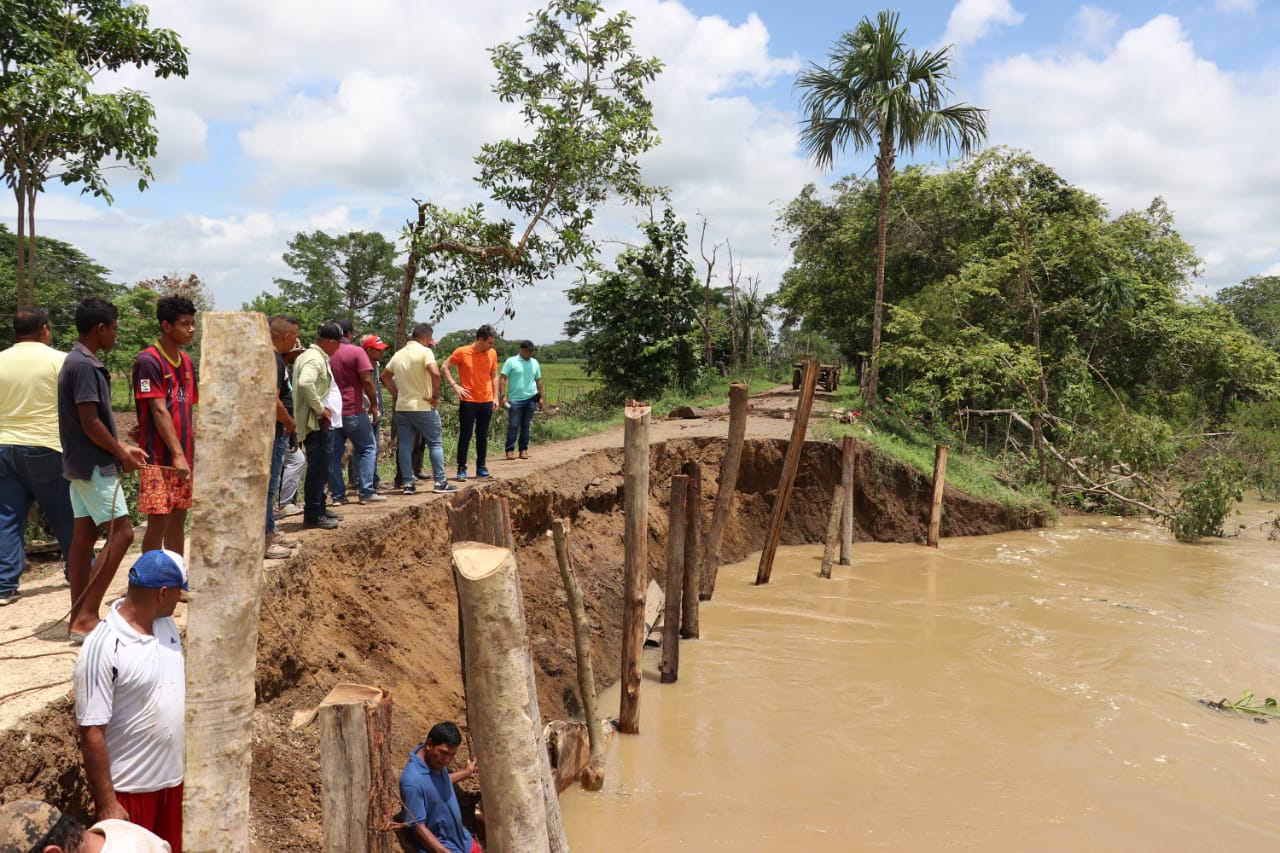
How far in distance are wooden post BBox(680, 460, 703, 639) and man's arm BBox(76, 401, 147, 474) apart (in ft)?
16.2

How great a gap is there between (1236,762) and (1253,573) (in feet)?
27.2

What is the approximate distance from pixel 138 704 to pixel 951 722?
6795 mm

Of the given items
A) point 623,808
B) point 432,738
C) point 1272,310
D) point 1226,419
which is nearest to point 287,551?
point 432,738

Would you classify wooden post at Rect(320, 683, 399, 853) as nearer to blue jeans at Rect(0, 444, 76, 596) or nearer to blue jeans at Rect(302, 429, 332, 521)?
blue jeans at Rect(0, 444, 76, 596)

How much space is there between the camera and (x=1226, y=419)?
20.6 metres

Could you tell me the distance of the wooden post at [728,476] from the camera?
30.2 ft

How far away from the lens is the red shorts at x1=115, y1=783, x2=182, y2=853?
2.94m

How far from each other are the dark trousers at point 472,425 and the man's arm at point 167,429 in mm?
4369

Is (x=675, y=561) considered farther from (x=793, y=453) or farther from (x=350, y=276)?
(x=350, y=276)

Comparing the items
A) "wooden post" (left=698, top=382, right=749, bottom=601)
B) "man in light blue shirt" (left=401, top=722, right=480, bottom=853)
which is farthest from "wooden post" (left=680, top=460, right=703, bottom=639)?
"man in light blue shirt" (left=401, top=722, right=480, bottom=853)

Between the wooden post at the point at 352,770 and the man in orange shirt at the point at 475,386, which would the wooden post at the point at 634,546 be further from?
the wooden post at the point at 352,770

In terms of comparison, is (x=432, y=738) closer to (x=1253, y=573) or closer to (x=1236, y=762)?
(x=1236, y=762)

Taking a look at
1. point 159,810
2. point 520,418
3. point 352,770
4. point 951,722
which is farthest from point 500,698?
point 520,418

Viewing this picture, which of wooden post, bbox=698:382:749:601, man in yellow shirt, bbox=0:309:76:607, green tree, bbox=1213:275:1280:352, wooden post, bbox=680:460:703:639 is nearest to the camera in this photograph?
man in yellow shirt, bbox=0:309:76:607
